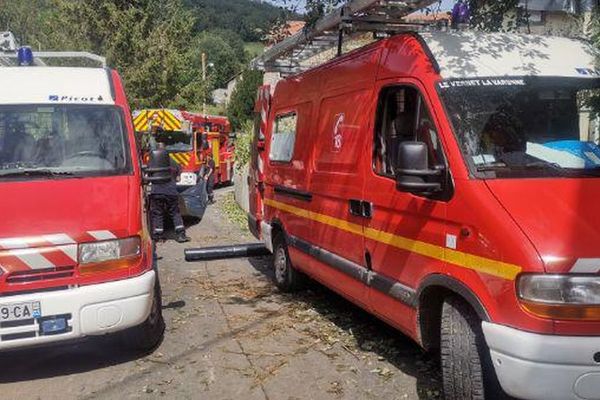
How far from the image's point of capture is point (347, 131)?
5559 mm

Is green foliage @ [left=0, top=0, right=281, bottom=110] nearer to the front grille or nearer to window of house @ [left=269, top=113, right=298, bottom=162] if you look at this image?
window of house @ [left=269, top=113, right=298, bottom=162]

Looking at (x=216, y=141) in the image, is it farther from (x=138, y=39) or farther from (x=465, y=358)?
(x=465, y=358)

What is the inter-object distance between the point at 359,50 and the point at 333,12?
34.2 inches

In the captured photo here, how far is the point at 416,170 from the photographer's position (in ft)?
12.7

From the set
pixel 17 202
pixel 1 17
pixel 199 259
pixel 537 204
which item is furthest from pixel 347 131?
pixel 1 17

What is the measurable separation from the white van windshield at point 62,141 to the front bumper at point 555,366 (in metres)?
3.62

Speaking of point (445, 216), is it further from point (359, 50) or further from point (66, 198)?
point (66, 198)

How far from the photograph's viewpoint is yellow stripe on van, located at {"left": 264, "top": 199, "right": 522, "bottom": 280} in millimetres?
3408

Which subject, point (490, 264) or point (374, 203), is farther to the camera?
point (374, 203)

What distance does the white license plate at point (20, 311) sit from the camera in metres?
4.49

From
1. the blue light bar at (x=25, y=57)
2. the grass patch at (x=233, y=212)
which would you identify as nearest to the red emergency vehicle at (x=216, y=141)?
the grass patch at (x=233, y=212)

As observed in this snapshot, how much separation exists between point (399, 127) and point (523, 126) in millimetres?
929

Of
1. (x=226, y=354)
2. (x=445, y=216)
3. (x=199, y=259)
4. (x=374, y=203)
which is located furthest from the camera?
(x=199, y=259)

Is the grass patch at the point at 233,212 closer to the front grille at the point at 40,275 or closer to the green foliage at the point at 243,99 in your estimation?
the front grille at the point at 40,275
